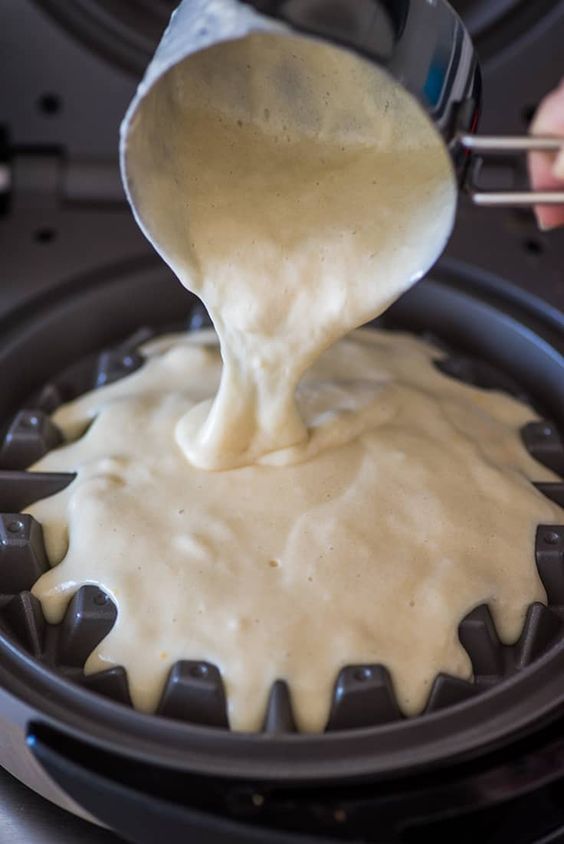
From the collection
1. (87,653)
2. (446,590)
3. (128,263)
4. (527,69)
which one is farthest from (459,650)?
(527,69)

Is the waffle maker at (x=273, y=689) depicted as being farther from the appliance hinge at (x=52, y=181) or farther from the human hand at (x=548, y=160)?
the human hand at (x=548, y=160)

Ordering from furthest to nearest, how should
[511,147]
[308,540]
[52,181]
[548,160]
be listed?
[52,181] < [548,160] < [308,540] < [511,147]

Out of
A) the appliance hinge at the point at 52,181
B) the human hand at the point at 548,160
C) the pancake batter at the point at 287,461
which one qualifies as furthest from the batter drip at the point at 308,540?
the appliance hinge at the point at 52,181

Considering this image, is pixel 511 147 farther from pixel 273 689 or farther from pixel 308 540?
pixel 273 689

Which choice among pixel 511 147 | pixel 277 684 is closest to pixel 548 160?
pixel 511 147

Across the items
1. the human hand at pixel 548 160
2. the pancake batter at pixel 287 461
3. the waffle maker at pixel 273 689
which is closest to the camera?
the waffle maker at pixel 273 689

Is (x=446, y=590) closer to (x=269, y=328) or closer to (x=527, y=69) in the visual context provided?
(x=269, y=328)

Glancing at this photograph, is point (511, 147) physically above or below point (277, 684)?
above
